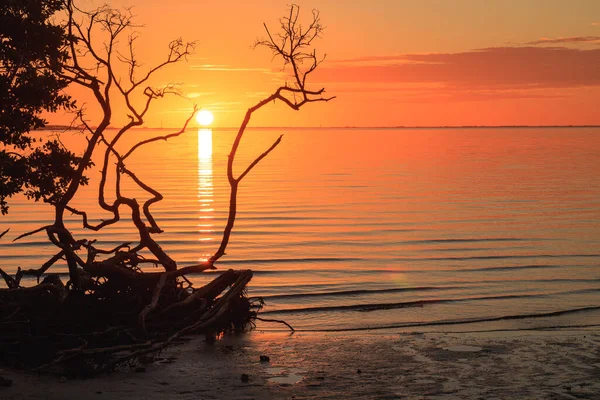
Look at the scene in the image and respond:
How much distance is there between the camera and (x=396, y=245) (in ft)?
94.4

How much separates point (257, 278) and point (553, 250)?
10.6 meters

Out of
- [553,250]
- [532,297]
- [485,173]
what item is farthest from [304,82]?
[485,173]

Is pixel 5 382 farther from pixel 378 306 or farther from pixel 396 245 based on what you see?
pixel 396 245

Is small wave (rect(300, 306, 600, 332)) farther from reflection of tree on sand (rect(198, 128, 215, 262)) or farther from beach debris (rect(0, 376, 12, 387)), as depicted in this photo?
reflection of tree on sand (rect(198, 128, 215, 262))

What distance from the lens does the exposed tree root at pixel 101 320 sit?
11.4 metres

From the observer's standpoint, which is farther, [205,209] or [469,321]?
[205,209]

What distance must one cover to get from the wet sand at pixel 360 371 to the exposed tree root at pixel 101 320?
35 centimetres

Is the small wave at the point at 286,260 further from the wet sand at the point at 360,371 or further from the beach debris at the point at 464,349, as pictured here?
the beach debris at the point at 464,349

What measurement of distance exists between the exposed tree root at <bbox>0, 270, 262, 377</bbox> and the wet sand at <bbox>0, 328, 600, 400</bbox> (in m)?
0.35

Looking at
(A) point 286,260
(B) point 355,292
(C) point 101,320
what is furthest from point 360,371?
(A) point 286,260

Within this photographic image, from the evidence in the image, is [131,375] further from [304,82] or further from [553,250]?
[553,250]

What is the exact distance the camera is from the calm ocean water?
59.4 feet

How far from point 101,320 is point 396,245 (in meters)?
17.4

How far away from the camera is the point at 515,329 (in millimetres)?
15586
